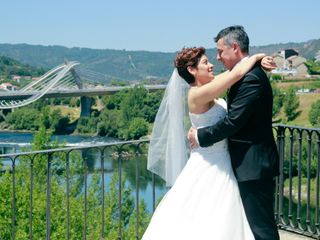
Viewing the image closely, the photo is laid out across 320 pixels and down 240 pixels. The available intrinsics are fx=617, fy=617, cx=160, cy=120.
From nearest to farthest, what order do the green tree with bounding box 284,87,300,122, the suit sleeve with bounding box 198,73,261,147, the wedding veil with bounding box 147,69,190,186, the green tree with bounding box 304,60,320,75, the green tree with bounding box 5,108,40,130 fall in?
the suit sleeve with bounding box 198,73,261,147 → the wedding veil with bounding box 147,69,190,186 → the green tree with bounding box 284,87,300,122 → the green tree with bounding box 5,108,40,130 → the green tree with bounding box 304,60,320,75

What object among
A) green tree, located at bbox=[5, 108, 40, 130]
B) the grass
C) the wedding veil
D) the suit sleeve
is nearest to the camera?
the suit sleeve

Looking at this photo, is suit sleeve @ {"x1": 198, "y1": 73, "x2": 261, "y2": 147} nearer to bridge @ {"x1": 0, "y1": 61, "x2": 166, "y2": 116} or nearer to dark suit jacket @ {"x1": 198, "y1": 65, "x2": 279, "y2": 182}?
dark suit jacket @ {"x1": 198, "y1": 65, "x2": 279, "y2": 182}

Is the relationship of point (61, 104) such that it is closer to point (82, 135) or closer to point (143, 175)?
point (82, 135)

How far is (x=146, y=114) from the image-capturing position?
88250 mm

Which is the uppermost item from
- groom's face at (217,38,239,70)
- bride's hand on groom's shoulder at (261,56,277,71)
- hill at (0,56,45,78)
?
hill at (0,56,45,78)

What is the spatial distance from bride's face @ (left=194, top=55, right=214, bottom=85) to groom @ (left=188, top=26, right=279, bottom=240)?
0.19 meters

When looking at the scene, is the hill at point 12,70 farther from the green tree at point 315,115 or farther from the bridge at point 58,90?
the green tree at point 315,115

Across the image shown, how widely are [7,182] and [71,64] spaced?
308 feet

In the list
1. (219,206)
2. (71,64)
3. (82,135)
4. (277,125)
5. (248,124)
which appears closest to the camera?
(248,124)

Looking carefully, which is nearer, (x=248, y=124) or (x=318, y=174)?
(x=248, y=124)

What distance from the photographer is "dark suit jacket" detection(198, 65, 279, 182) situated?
3.16 m

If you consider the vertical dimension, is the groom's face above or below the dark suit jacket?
above

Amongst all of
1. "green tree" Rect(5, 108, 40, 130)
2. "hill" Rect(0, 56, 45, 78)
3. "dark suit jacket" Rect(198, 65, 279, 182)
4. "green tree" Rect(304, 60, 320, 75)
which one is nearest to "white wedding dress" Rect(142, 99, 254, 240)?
"dark suit jacket" Rect(198, 65, 279, 182)

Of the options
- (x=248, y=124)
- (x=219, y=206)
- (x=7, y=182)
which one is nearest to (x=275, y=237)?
(x=219, y=206)
